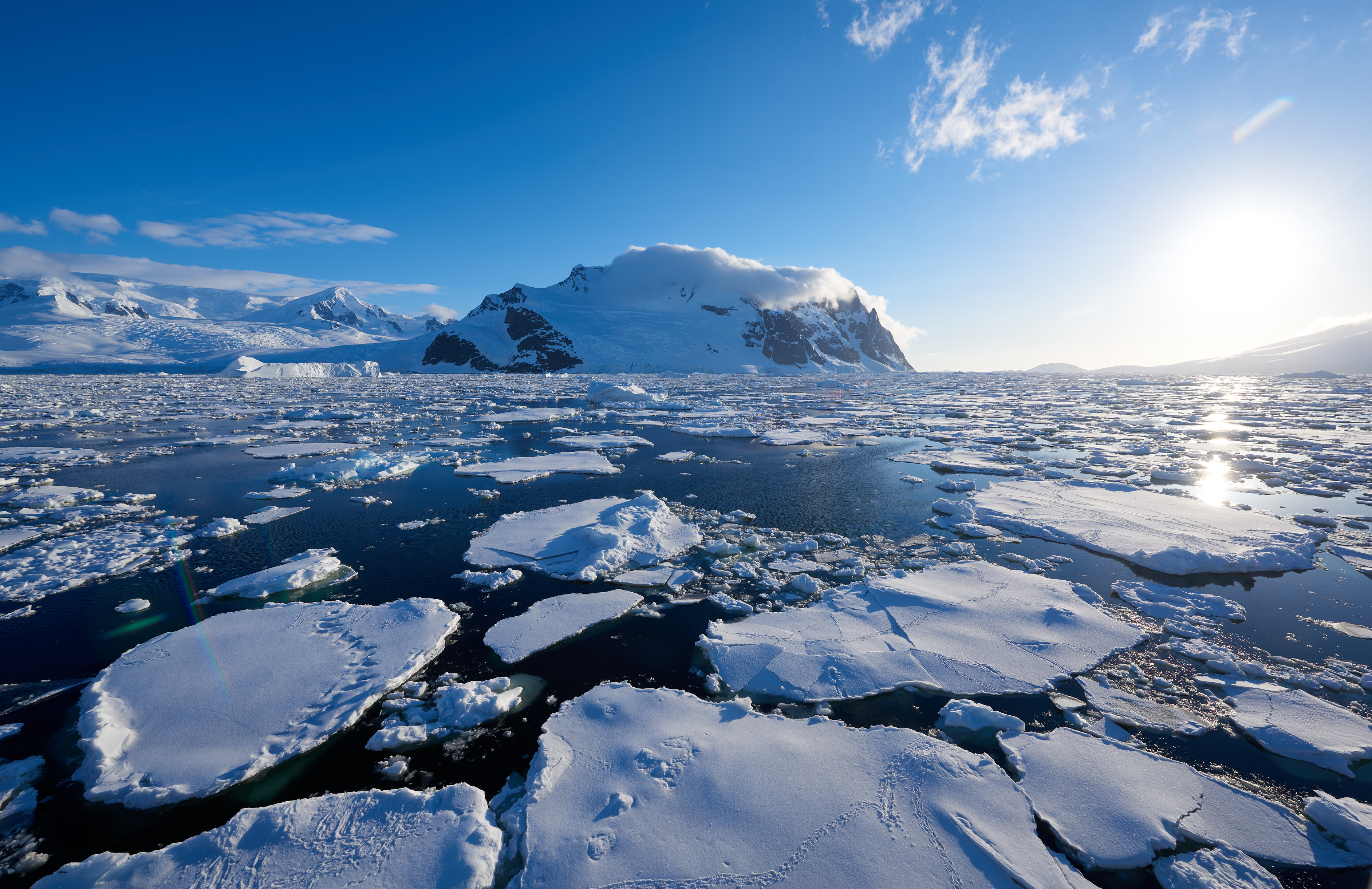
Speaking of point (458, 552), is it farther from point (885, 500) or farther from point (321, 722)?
point (885, 500)

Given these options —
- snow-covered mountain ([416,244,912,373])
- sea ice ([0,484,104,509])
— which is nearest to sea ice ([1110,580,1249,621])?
sea ice ([0,484,104,509])

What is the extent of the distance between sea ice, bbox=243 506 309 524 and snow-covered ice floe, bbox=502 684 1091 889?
882 cm

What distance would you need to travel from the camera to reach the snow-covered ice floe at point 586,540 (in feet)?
25.8

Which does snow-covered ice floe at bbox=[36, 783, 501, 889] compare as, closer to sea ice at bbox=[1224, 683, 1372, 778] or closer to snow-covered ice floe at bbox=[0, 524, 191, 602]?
snow-covered ice floe at bbox=[0, 524, 191, 602]

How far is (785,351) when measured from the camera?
13188 cm

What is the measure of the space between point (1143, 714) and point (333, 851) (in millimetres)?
6642

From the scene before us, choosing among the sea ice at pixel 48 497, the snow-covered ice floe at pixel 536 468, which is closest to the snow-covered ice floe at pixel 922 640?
the snow-covered ice floe at pixel 536 468

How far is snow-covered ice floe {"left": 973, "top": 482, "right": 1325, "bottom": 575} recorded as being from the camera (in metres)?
7.65

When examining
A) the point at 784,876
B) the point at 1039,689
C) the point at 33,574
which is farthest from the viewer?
the point at 33,574

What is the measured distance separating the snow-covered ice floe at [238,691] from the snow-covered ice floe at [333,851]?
2.22ft

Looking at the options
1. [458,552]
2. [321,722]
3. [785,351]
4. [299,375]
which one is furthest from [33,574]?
[785,351]

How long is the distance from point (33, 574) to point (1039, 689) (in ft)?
42.3

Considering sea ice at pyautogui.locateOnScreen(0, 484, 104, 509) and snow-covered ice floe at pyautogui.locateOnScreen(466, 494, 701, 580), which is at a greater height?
snow-covered ice floe at pyautogui.locateOnScreen(466, 494, 701, 580)

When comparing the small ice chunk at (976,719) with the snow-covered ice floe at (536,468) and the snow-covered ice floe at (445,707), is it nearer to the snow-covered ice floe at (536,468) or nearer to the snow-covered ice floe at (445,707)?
the snow-covered ice floe at (445,707)
